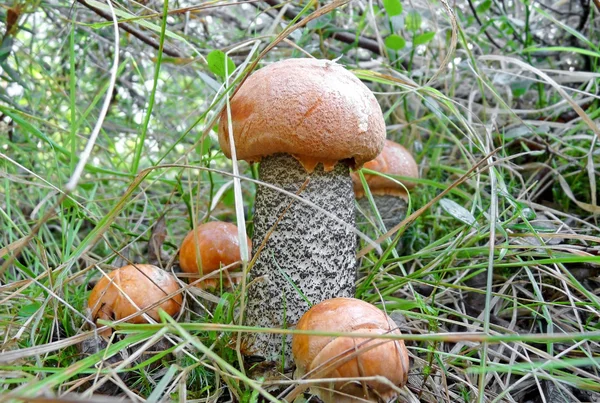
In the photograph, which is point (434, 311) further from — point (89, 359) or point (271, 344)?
point (89, 359)

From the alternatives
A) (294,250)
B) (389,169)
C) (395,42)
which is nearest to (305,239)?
(294,250)

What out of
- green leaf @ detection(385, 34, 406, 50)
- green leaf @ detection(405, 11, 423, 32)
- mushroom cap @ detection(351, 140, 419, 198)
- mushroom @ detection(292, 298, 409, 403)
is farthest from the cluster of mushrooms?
green leaf @ detection(405, 11, 423, 32)

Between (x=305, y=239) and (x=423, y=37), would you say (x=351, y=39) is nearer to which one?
(x=423, y=37)

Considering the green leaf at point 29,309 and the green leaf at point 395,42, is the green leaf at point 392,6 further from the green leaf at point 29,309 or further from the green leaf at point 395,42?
the green leaf at point 29,309

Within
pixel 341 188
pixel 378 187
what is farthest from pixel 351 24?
pixel 341 188

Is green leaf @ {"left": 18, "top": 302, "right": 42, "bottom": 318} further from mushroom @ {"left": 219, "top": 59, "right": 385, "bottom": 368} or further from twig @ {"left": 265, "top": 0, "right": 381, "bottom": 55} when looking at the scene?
twig @ {"left": 265, "top": 0, "right": 381, "bottom": 55}
